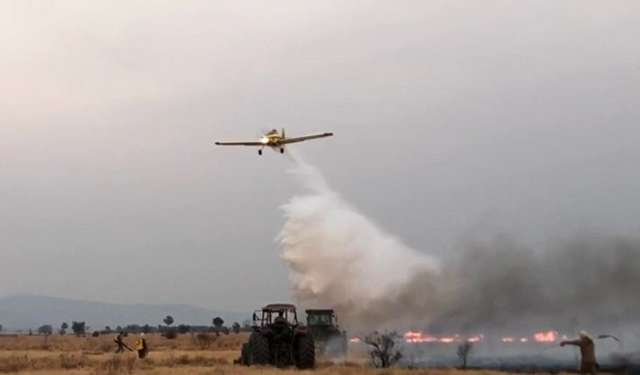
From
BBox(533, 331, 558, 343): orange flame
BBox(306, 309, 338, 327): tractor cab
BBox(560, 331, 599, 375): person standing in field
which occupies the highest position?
BBox(306, 309, 338, 327): tractor cab

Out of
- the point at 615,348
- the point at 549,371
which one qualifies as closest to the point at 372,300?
the point at 615,348

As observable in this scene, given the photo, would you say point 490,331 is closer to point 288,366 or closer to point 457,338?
point 457,338

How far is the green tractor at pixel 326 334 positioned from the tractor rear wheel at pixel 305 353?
27.6 ft

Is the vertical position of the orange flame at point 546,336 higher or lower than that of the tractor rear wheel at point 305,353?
higher

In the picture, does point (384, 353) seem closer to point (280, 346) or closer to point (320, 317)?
point (280, 346)

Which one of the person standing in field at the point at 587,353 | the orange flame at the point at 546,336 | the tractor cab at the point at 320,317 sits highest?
the tractor cab at the point at 320,317

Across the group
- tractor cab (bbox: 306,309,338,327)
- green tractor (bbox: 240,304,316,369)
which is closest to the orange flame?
tractor cab (bbox: 306,309,338,327)

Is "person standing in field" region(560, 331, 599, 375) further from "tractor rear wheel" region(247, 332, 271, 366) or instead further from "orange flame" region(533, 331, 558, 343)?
"orange flame" region(533, 331, 558, 343)

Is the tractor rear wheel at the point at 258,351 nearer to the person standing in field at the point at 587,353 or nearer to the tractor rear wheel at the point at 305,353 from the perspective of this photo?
the tractor rear wheel at the point at 305,353

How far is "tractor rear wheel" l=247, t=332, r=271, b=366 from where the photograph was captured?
34594mm

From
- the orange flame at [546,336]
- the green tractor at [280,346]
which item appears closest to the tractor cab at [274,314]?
the green tractor at [280,346]

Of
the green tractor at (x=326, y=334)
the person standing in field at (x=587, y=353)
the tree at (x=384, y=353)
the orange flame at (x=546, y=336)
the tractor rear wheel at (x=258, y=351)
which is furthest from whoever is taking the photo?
the green tractor at (x=326, y=334)

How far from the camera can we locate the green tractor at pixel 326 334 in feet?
141

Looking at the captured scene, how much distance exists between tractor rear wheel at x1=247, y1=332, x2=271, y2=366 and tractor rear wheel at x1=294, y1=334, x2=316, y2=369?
52.0 inches
